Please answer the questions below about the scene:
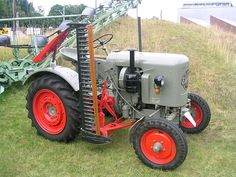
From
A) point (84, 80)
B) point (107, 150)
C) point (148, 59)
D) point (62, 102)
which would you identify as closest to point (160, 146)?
point (107, 150)

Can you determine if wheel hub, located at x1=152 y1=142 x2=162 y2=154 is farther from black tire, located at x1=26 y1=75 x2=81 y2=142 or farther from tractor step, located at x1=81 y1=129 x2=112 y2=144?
black tire, located at x1=26 y1=75 x2=81 y2=142

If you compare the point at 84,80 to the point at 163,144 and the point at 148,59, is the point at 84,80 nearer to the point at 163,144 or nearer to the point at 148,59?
the point at 148,59

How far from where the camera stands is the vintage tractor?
4.18m

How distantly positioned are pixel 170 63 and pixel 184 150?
41.0 inches

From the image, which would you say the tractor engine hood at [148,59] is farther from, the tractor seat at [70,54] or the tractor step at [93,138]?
the tractor step at [93,138]

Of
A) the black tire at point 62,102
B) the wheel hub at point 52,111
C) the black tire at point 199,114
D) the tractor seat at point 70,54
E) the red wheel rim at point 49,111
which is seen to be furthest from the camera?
the black tire at point 199,114

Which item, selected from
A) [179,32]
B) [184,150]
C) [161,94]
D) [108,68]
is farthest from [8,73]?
[179,32]

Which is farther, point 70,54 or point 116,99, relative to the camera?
point 70,54

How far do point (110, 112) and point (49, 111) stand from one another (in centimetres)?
83

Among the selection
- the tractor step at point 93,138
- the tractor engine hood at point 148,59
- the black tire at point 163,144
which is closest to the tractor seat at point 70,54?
the tractor engine hood at point 148,59

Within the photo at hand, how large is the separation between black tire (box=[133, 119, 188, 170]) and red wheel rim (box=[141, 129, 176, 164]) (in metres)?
0.01

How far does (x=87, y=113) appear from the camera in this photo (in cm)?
449

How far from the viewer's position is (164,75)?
4422 mm

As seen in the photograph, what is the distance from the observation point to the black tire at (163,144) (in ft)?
13.2
